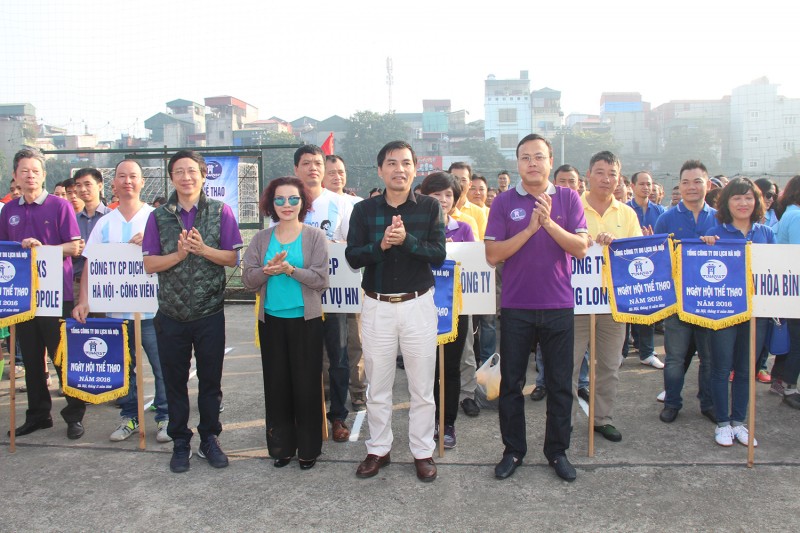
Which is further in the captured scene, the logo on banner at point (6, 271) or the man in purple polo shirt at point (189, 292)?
the logo on banner at point (6, 271)

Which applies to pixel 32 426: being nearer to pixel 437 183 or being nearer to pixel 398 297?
pixel 398 297

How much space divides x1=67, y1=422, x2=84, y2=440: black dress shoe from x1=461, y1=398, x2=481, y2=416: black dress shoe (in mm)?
3072

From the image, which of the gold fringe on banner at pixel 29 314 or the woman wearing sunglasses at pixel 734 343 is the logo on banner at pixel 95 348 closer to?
the gold fringe on banner at pixel 29 314

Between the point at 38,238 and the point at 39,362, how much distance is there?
1001mm

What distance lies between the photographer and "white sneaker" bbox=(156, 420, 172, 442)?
4.48 meters

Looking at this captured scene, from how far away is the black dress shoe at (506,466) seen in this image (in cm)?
376

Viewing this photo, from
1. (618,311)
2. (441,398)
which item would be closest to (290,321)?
(441,398)

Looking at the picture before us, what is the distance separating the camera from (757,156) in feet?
201

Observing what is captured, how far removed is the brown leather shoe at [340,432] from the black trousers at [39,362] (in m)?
2.04

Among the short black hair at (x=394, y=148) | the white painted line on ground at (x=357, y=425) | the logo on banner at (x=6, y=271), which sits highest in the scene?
the short black hair at (x=394, y=148)

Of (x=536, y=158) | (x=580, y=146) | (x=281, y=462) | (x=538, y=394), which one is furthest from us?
(x=580, y=146)

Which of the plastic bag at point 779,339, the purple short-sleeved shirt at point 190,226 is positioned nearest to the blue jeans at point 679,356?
the plastic bag at point 779,339

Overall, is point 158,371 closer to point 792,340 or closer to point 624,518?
point 624,518

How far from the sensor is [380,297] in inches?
146
